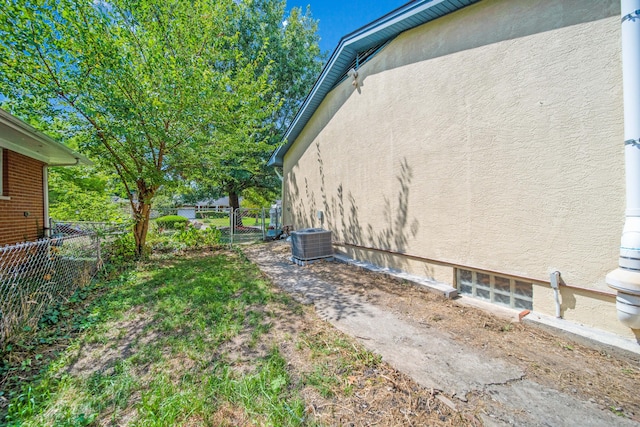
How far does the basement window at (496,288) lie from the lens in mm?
3824

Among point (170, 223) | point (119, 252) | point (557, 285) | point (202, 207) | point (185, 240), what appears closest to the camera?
point (557, 285)

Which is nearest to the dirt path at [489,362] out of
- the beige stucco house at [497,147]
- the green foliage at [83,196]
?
the beige stucco house at [497,147]

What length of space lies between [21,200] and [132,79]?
434 cm

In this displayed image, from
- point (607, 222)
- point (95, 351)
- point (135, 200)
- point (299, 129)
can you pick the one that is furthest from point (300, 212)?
point (607, 222)

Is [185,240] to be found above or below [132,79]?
below

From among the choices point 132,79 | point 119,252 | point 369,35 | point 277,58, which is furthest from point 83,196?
point 277,58

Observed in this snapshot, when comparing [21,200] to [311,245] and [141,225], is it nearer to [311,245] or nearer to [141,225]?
[141,225]

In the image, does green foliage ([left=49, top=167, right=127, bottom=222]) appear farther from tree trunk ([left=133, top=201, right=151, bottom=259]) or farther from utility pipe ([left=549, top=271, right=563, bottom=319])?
utility pipe ([left=549, top=271, right=563, bottom=319])

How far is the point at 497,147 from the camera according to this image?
3.97m

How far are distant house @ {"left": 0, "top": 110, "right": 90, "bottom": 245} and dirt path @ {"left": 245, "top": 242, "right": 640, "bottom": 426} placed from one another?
7012 mm

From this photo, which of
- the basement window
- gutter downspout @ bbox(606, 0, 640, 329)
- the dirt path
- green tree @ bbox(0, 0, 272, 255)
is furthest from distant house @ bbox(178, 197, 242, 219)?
gutter downspout @ bbox(606, 0, 640, 329)

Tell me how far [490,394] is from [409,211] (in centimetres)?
361

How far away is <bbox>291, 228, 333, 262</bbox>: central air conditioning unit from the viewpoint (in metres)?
7.34

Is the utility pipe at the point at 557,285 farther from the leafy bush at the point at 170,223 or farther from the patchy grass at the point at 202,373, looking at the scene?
the leafy bush at the point at 170,223
